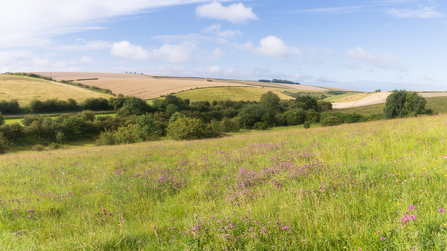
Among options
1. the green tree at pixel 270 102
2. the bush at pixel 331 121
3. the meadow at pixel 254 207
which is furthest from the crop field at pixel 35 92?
the meadow at pixel 254 207

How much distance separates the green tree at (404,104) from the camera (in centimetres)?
5328

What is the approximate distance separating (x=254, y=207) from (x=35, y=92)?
393 feet

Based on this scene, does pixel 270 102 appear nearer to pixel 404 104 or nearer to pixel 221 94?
pixel 221 94

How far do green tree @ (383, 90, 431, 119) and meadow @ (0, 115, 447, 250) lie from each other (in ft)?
196

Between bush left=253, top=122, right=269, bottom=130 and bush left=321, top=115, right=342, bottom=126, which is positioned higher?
bush left=321, top=115, right=342, bottom=126

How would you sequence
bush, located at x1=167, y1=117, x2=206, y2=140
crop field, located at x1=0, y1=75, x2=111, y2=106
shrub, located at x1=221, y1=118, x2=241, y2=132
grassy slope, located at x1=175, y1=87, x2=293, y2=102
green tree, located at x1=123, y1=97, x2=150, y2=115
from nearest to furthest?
bush, located at x1=167, y1=117, x2=206, y2=140 → shrub, located at x1=221, y1=118, x2=241, y2=132 → green tree, located at x1=123, y1=97, x2=150, y2=115 → crop field, located at x1=0, y1=75, x2=111, y2=106 → grassy slope, located at x1=175, y1=87, x2=293, y2=102

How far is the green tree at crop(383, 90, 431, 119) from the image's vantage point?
53.3m

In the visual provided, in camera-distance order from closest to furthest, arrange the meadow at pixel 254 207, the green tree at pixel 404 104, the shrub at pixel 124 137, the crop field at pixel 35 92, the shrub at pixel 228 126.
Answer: the meadow at pixel 254 207 → the shrub at pixel 124 137 → the green tree at pixel 404 104 → the shrub at pixel 228 126 → the crop field at pixel 35 92

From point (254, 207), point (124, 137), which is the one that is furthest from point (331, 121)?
point (254, 207)

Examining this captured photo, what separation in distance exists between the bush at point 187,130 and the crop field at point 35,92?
7300 centimetres

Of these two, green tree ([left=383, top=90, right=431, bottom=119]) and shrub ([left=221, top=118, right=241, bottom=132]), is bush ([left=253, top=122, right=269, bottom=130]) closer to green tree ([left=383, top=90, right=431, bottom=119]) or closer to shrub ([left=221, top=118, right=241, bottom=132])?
shrub ([left=221, top=118, right=241, bottom=132])

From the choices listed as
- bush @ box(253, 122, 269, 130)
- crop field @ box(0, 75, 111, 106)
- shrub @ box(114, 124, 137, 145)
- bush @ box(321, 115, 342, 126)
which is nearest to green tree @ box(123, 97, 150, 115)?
crop field @ box(0, 75, 111, 106)

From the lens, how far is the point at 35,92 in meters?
93.1

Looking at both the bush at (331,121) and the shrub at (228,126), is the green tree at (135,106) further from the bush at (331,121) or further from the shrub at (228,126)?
the bush at (331,121)
